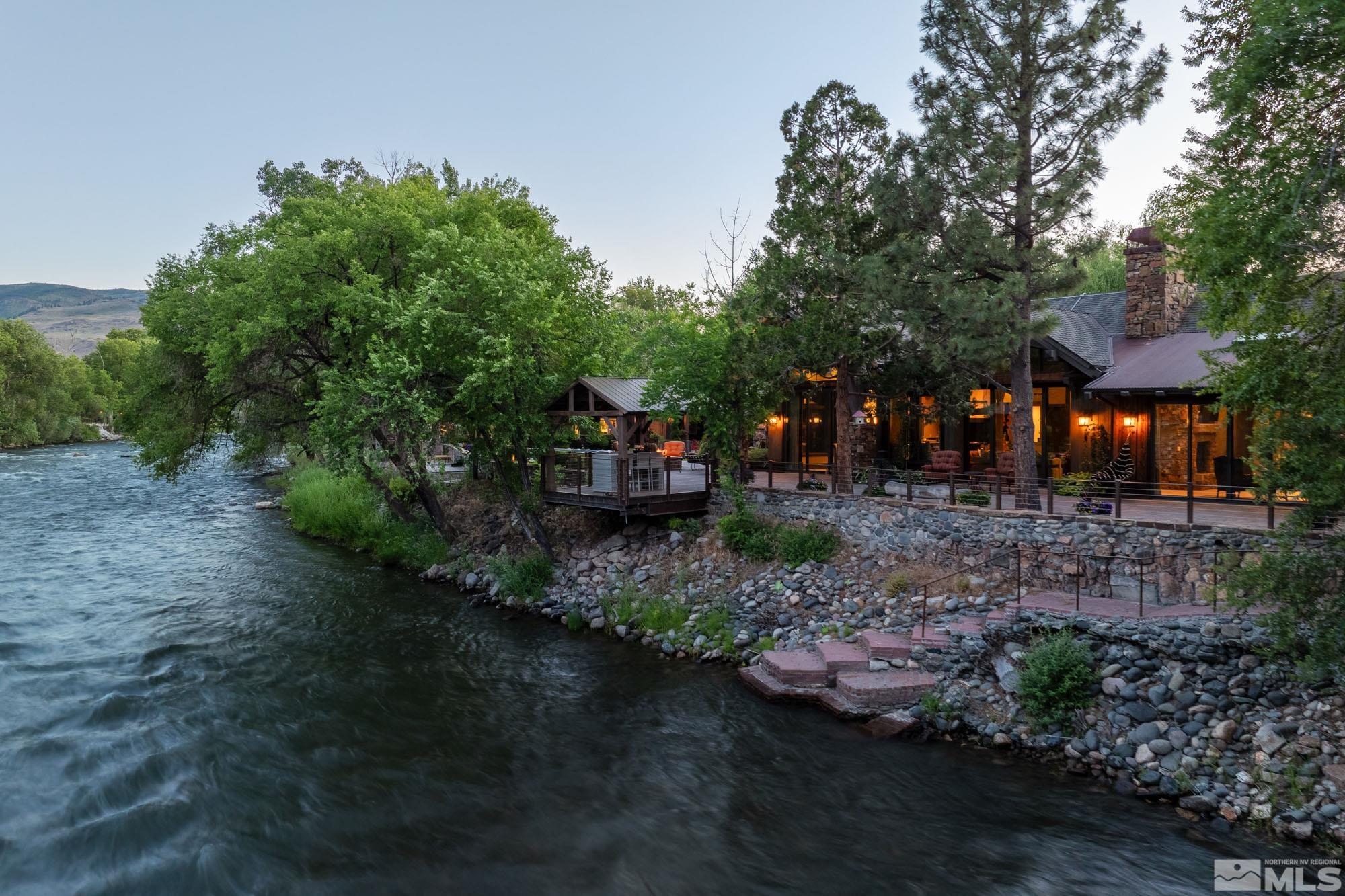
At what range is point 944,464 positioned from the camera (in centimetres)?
1803

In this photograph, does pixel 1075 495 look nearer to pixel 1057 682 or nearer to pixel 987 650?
pixel 987 650

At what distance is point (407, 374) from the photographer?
52.5ft

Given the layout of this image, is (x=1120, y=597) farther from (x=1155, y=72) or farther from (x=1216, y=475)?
(x=1155, y=72)

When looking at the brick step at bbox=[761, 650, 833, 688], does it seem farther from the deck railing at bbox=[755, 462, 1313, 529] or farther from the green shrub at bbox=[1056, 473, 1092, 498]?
the green shrub at bbox=[1056, 473, 1092, 498]

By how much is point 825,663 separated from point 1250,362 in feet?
22.9

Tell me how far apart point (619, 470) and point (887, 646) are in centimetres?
757

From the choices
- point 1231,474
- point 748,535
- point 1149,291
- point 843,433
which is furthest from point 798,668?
point 1149,291

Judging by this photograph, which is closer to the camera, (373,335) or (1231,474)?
(1231,474)

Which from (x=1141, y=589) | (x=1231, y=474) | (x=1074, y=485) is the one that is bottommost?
(x=1141, y=589)

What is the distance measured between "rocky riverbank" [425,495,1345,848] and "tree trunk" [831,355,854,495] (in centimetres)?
199

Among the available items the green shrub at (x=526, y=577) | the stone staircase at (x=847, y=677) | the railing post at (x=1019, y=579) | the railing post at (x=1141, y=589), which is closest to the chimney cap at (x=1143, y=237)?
the railing post at (x=1019, y=579)

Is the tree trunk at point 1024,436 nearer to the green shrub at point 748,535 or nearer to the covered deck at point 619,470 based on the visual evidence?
the green shrub at point 748,535

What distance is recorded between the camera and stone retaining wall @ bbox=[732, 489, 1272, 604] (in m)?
11.8

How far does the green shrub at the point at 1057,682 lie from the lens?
10094 mm
